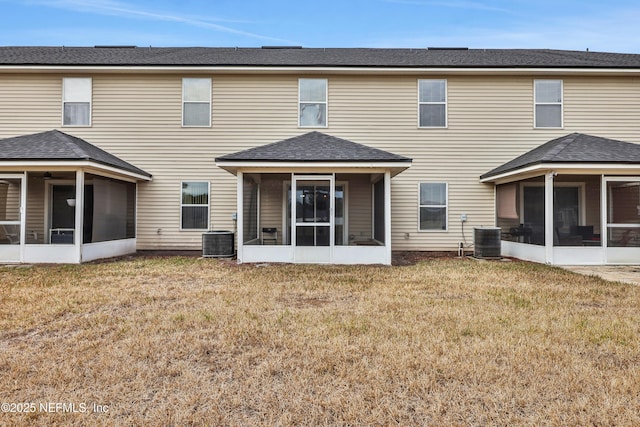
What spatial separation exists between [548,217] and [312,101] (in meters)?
7.52

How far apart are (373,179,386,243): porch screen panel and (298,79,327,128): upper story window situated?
3236mm

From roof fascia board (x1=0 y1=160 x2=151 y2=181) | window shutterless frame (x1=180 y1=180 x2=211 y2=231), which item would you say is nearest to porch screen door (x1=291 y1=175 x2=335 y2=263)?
window shutterless frame (x1=180 y1=180 x2=211 y2=231)

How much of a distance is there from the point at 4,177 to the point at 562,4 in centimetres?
2218

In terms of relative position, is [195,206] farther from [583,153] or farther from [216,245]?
[583,153]

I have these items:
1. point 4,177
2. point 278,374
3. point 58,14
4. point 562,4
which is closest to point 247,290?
point 278,374

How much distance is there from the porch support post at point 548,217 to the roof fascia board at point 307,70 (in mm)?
4295

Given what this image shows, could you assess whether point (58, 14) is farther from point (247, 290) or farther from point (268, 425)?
point (268, 425)

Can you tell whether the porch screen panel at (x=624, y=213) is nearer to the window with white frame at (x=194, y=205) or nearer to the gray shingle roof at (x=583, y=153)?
the gray shingle roof at (x=583, y=153)

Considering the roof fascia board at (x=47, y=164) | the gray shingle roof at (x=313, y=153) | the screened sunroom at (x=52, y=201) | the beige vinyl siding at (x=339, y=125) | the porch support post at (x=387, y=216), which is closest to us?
the roof fascia board at (x=47, y=164)

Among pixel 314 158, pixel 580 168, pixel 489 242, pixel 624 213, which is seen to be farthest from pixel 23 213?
pixel 624 213

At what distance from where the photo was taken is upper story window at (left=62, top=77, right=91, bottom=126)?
1216 centimetres

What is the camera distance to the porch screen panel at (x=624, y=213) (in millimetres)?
9477

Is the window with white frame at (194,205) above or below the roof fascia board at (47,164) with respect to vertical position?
below

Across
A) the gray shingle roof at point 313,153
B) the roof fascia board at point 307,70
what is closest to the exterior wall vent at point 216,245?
the gray shingle roof at point 313,153
